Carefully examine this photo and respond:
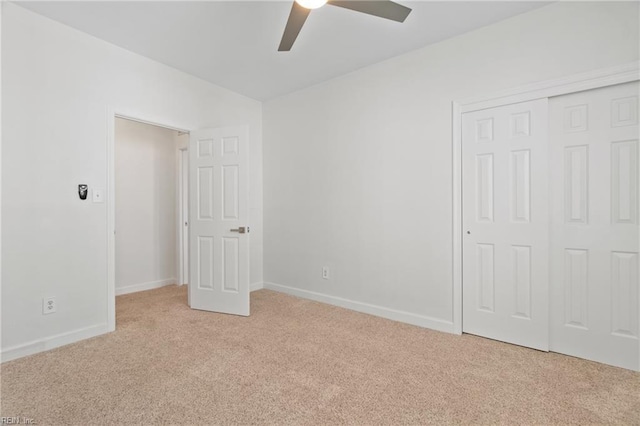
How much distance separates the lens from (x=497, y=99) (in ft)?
8.54

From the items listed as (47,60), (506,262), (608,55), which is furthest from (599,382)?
(47,60)

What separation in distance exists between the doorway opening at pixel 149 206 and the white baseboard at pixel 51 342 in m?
1.48

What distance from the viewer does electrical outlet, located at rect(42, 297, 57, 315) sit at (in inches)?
97.9

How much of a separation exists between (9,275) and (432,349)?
10.7 feet

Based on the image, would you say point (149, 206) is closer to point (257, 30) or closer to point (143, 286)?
point (143, 286)

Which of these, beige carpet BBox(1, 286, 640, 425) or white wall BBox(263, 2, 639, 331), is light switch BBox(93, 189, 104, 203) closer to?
beige carpet BBox(1, 286, 640, 425)

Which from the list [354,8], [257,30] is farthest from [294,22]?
[257,30]

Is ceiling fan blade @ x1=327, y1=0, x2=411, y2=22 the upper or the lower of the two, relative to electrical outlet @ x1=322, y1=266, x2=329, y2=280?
upper

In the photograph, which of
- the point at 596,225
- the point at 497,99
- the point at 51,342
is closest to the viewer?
the point at 596,225

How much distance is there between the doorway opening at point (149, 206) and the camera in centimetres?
423

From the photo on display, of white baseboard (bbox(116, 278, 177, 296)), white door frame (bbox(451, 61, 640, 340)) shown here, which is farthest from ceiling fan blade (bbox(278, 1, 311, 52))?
white baseboard (bbox(116, 278, 177, 296))

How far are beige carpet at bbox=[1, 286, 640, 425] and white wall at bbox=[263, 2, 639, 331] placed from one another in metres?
0.64

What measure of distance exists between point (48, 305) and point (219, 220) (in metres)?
1.58

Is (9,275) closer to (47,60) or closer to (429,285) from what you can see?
(47,60)
